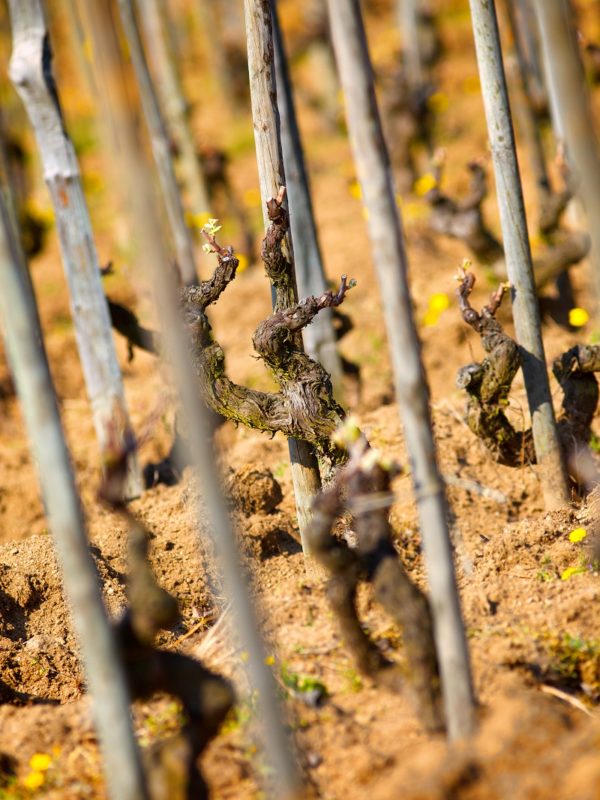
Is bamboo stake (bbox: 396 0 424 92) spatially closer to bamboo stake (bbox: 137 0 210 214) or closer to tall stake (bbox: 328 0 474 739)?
bamboo stake (bbox: 137 0 210 214)

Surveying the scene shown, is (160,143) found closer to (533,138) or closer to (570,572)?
(533,138)

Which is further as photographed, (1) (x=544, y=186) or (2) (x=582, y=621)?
(1) (x=544, y=186)

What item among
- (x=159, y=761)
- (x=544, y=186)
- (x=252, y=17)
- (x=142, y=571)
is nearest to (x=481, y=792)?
(x=159, y=761)

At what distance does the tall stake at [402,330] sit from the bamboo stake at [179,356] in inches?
29.0

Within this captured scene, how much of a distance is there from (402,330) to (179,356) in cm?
89

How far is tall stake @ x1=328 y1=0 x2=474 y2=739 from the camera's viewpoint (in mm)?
3342

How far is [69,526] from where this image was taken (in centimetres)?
327

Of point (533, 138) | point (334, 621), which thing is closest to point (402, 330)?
point (334, 621)

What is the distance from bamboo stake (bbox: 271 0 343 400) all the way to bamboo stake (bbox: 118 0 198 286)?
1590mm

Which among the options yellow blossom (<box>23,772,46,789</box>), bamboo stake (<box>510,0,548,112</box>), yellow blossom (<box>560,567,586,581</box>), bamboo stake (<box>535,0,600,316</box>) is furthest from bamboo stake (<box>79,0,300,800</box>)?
bamboo stake (<box>510,0,548,112</box>)

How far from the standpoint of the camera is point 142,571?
12.7ft

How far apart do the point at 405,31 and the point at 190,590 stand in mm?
17237

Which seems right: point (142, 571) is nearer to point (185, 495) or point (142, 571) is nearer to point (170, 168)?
point (185, 495)

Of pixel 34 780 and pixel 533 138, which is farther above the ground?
pixel 533 138
